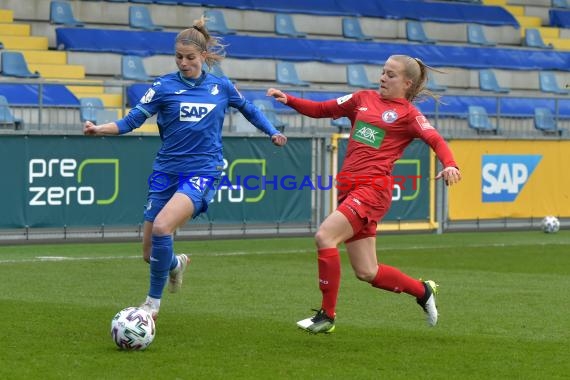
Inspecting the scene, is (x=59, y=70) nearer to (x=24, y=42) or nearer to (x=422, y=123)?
(x=24, y=42)

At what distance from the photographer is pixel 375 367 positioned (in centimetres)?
796

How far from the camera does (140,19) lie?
27.1m

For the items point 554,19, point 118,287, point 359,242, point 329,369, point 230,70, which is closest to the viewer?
point 329,369

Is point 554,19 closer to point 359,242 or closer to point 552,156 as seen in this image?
point 552,156

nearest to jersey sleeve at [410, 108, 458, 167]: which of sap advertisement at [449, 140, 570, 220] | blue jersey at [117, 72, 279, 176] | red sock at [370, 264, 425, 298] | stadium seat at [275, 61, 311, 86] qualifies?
red sock at [370, 264, 425, 298]

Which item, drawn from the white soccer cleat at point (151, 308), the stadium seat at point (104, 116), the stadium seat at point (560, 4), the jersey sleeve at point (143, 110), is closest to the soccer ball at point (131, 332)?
the white soccer cleat at point (151, 308)

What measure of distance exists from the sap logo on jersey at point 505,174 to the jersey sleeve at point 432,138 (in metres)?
13.9

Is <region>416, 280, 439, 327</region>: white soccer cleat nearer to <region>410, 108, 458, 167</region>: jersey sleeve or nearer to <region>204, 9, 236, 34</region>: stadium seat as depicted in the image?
<region>410, 108, 458, 167</region>: jersey sleeve

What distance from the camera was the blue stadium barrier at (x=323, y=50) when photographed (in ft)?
84.1

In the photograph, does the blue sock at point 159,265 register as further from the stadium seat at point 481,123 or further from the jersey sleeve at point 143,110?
the stadium seat at point 481,123

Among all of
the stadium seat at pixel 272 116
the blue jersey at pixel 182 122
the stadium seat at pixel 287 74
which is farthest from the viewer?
the stadium seat at pixel 287 74

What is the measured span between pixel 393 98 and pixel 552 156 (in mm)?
14988

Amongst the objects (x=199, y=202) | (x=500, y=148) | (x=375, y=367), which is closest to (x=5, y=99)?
(x=500, y=148)

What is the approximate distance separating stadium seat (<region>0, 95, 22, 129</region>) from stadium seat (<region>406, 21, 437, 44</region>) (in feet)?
45.2
